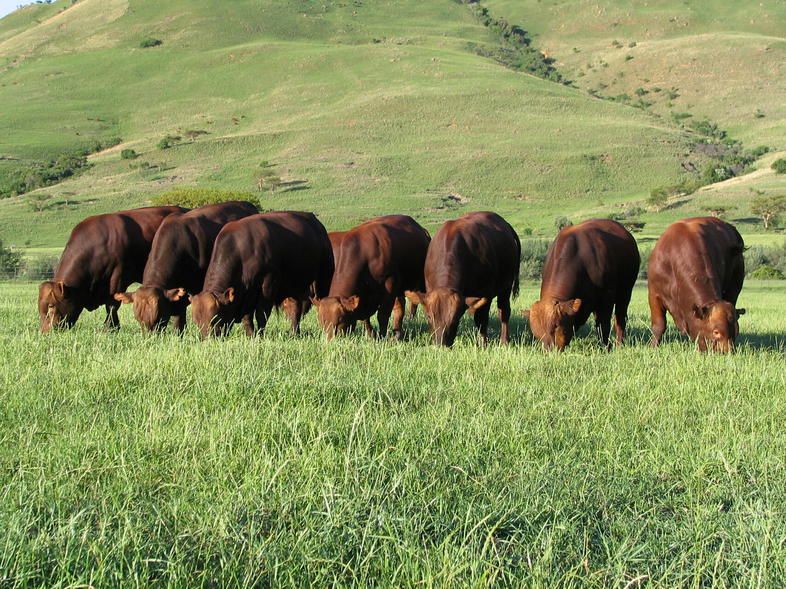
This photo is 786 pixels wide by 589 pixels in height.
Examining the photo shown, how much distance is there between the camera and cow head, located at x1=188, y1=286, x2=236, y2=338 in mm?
10086

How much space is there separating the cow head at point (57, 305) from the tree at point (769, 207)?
5258cm

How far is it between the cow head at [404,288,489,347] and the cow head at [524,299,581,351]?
858 mm

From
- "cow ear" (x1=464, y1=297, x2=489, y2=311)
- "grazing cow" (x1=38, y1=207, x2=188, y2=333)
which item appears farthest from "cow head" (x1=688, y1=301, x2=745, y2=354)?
"grazing cow" (x1=38, y1=207, x2=188, y2=333)

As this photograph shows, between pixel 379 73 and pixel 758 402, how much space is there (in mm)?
126276

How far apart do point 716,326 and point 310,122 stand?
3810 inches

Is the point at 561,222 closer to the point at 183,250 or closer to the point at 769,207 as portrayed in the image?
the point at 769,207

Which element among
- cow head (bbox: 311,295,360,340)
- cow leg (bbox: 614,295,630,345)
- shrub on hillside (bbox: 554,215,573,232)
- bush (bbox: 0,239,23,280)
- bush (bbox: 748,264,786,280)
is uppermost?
cow head (bbox: 311,295,360,340)

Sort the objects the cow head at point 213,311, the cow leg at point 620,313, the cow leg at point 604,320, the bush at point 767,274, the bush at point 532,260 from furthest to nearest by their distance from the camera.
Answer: the bush at point 767,274
the bush at point 532,260
the cow leg at point 620,313
the cow leg at point 604,320
the cow head at point 213,311

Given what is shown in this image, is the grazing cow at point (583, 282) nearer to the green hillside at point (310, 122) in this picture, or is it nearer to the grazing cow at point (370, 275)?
the grazing cow at point (370, 275)

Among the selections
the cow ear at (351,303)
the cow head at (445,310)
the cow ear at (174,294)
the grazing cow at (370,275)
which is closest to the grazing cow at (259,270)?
the cow ear at (174,294)

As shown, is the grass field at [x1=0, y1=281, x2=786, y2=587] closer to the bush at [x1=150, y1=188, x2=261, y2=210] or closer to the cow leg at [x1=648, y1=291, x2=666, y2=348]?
the cow leg at [x1=648, y1=291, x2=666, y2=348]

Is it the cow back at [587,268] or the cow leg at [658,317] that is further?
the cow leg at [658,317]

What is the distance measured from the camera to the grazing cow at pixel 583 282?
386 inches

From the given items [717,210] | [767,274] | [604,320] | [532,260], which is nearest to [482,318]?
[604,320]
